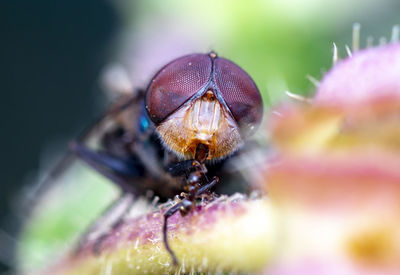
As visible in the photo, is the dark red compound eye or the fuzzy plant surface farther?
the dark red compound eye

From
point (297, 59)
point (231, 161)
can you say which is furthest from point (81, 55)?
point (231, 161)

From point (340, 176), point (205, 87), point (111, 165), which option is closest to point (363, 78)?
point (340, 176)

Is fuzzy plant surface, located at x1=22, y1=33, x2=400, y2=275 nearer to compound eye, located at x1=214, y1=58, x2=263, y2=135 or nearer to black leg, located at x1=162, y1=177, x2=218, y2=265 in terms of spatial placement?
black leg, located at x1=162, y1=177, x2=218, y2=265

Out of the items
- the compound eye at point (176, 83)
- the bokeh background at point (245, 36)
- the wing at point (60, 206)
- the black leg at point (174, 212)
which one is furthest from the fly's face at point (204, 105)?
the wing at point (60, 206)

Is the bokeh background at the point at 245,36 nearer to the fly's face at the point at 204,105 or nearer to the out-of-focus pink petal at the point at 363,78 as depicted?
the fly's face at the point at 204,105

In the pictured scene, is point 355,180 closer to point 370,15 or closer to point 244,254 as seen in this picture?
point 244,254

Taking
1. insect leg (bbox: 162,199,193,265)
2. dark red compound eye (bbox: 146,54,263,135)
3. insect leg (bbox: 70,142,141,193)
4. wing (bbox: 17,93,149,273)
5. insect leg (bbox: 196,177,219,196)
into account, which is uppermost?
dark red compound eye (bbox: 146,54,263,135)

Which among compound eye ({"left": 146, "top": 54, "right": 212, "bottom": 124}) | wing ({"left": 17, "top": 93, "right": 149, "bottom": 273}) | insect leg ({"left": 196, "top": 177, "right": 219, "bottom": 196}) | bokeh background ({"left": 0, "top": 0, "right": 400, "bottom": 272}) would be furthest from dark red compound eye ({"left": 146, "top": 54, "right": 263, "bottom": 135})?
wing ({"left": 17, "top": 93, "right": 149, "bottom": 273})

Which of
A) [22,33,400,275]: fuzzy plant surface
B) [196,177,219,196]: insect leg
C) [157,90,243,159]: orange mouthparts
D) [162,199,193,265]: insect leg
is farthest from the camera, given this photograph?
[157,90,243,159]: orange mouthparts

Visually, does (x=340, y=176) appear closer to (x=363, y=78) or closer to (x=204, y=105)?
(x=363, y=78)
